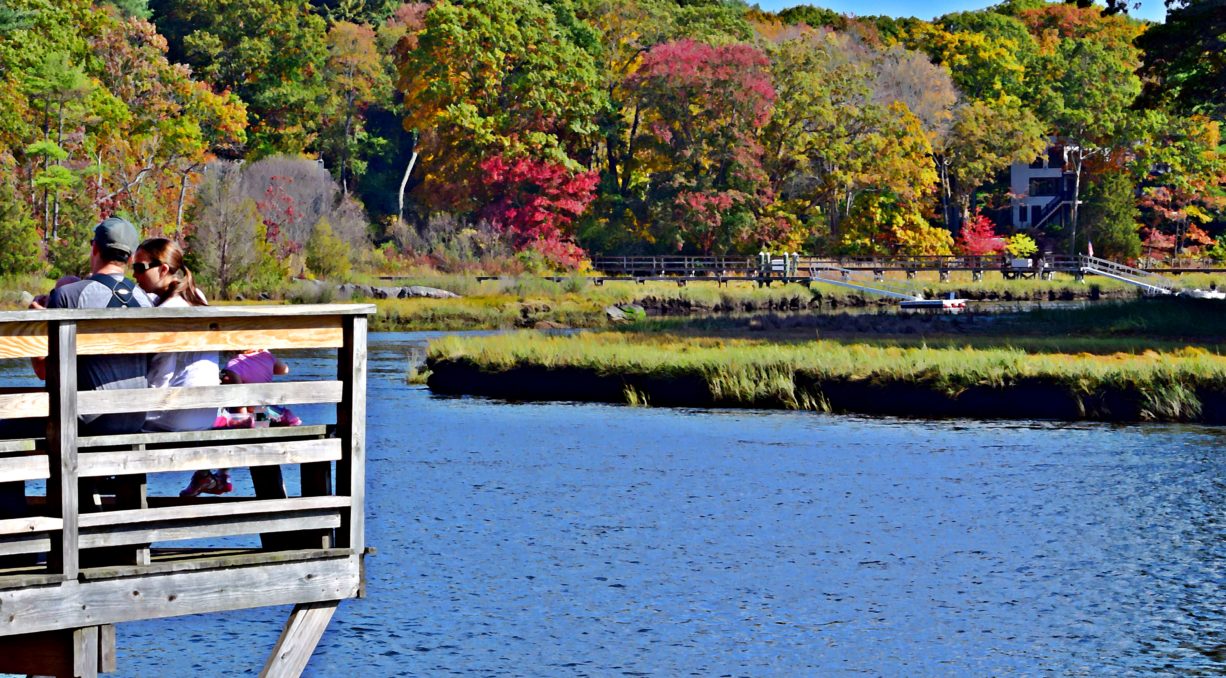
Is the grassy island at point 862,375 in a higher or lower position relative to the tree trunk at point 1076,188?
lower

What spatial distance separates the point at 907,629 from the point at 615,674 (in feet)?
9.75

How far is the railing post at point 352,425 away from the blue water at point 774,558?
4616 millimetres

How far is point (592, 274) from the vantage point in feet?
271

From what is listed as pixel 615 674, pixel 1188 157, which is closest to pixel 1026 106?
pixel 1188 157

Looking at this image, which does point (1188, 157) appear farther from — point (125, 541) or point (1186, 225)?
point (125, 541)

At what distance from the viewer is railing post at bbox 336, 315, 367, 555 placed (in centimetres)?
913

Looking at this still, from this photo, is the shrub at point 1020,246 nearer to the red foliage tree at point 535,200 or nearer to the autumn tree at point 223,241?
the red foliage tree at point 535,200

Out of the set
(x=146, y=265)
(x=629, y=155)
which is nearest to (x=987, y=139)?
(x=629, y=155)

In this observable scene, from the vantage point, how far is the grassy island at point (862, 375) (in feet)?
101

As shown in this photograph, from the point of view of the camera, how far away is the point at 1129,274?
287 feet

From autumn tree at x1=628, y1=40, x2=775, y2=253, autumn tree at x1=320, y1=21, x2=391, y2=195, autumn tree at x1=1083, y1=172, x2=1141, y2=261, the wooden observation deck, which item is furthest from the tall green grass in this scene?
autumn tree at x1=1083, y1=172, x2=1141, y2=261

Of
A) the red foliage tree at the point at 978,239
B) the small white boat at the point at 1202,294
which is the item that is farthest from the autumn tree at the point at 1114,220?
the small white boat at the point at 1202,294

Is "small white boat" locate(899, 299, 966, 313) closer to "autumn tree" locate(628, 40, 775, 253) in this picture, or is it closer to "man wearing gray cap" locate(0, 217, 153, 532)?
"autumn tree" locate(628, 40, 775, 253)

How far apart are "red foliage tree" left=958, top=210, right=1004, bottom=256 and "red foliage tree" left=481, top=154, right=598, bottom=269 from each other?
22.8 meters
